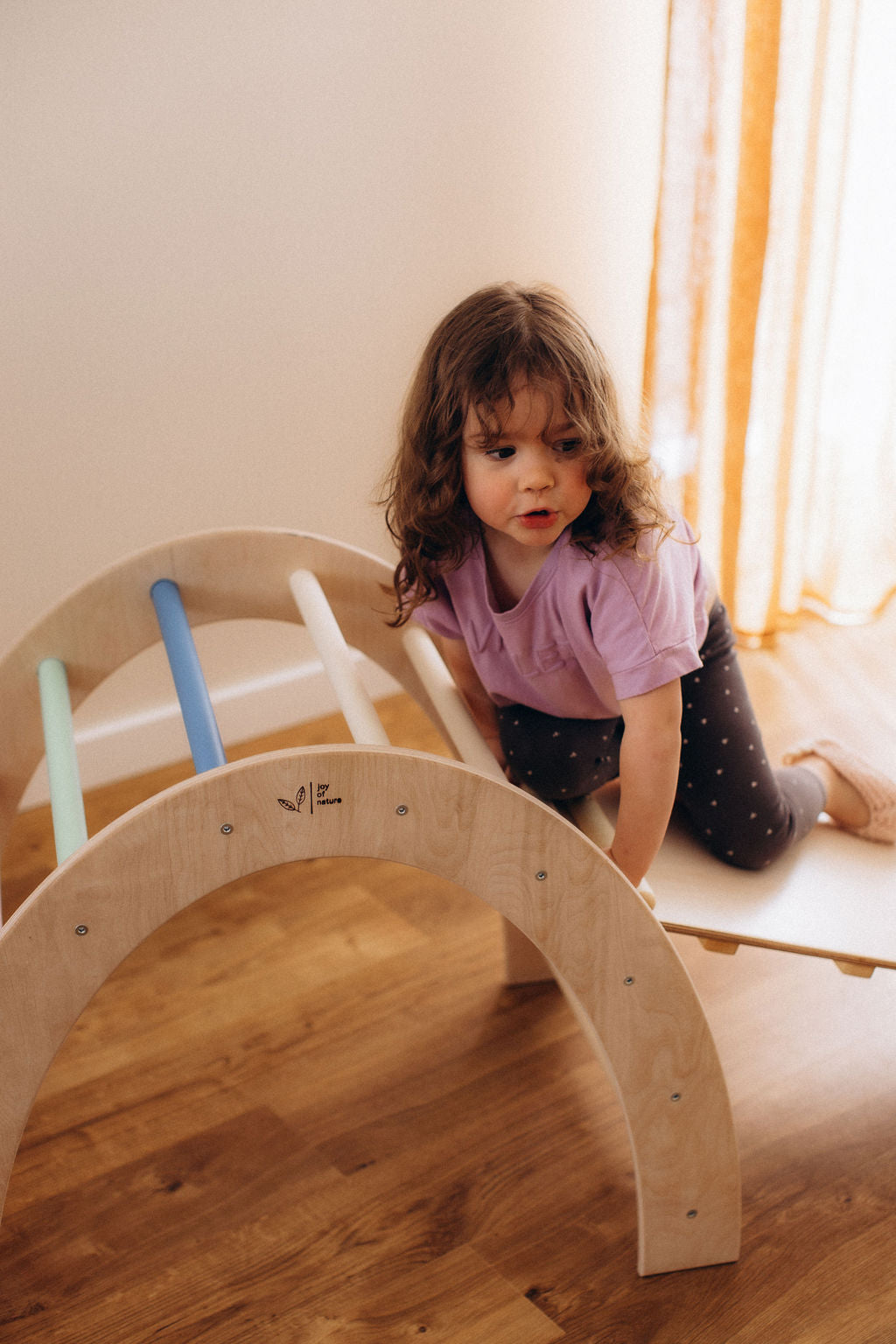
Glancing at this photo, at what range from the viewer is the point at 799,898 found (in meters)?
1.08

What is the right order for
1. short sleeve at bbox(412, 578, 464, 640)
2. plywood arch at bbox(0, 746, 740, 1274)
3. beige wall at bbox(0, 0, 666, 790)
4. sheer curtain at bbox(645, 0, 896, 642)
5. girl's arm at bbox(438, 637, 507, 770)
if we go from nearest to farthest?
plywood arch at bbox(0, 746, 740, 1274) < short sleeve at bbox(412, 578, 464, 640) < girl's arm at bbox(438, 637, 507, 770) < beige wall at bbox(0, 0, 666, 790) < sheer curtain at bbox(645, 0, 896, 642)

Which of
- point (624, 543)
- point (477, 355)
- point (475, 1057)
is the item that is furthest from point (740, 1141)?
point (477, 355)

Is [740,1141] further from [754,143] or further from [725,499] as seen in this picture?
[754,143]

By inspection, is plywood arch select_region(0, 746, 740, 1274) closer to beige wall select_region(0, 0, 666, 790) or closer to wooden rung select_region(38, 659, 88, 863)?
wooden rung select_region(38, 659, 88, 863)

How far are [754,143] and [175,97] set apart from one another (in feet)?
3.10

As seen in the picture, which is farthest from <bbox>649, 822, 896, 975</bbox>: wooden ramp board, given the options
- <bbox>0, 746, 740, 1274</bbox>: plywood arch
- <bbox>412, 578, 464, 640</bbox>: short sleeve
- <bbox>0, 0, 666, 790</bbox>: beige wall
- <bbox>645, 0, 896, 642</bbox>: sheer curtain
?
<bbox>0, 0, 666, 790</bbox>: beige wall

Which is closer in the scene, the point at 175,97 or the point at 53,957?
the point at 53,957

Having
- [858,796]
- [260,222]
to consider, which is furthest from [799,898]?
[260,222]

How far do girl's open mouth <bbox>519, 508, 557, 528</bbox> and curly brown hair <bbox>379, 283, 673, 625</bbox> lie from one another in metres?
0.04

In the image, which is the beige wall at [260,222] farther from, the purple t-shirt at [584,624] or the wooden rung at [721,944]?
the wooden rung at [721,944]

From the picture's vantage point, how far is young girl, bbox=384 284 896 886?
0.89m

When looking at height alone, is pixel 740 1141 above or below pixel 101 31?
below

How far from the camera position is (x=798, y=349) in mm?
2012

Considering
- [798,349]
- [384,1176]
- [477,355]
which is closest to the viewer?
[477,355]
